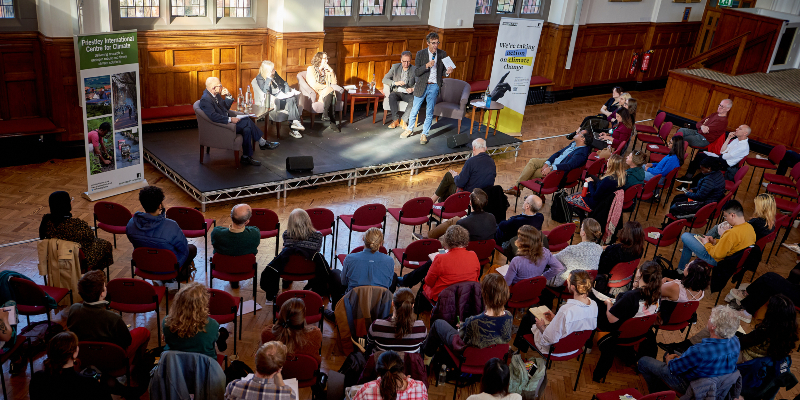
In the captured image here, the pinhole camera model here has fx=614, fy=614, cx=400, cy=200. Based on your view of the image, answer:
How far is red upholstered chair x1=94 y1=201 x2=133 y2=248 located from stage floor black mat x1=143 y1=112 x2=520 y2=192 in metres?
1.57

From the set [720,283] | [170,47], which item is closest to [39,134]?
[170,47]

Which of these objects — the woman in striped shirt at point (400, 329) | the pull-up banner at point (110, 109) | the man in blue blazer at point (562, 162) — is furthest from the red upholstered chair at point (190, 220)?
the man in blue blazer at point (562, 162)

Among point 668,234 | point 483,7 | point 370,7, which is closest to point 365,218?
point 668,234

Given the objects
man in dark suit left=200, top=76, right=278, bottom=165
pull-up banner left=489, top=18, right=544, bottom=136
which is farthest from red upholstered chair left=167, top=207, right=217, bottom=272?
pull-up banner left=489, top=18, right=544, bottom=136

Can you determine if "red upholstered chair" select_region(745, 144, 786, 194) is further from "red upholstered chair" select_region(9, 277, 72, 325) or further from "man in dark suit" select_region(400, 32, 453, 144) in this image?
"red upholstered chair" select_region(9, 277, 72, 325)

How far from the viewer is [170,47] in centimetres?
964

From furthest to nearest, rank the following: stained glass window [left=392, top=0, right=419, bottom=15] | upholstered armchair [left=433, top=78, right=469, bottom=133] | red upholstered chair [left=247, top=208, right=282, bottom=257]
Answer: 1. stained glass window [left=392, top=0, right=419, bottom=15]
2. upholstered armchair [left=433, top=78, right=469, bottom=133]
3. red upholstered chair [left=247, top=208, right=282, bottom=257]

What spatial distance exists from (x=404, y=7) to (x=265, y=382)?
386 inches

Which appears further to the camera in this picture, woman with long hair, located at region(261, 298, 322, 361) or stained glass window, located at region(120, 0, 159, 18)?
stained glass window, located at region(120, 0, 159, 18)

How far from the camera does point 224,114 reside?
8289 mm

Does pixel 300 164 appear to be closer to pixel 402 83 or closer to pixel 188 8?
pixel 402 83

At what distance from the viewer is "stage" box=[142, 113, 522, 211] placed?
8.03 m

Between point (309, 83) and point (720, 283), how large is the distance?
667 centimetres

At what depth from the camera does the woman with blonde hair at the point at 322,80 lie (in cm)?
999
